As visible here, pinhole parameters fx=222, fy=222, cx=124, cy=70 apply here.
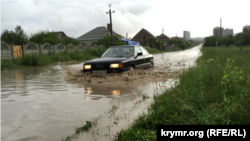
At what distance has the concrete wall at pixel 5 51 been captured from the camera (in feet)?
49.0

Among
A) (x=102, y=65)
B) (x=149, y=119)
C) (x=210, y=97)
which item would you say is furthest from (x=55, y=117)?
(x=102, y=65)

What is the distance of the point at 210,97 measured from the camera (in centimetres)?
395

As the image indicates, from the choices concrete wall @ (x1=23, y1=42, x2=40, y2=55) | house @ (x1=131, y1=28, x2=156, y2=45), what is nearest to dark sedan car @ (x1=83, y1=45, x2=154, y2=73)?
concrete wall @ (x1=23, y1=42, x2=40, y2=55)

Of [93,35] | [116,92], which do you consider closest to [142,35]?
[93,35]

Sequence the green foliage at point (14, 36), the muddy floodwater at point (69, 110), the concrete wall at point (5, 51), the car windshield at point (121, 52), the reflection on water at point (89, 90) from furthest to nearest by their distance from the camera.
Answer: the green foliage at point (14, 36), the concrete wall at point (5, 51), the car windshield at point (121, 52), the reflection on water at point (89, 90), the muddy floodwater at point (69, 110)

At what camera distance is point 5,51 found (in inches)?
595

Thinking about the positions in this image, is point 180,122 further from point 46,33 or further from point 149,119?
point 46,33

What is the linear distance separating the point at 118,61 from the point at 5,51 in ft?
36.4

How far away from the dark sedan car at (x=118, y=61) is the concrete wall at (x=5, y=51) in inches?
383

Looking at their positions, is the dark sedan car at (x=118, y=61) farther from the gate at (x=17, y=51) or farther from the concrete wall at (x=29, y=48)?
the concrete wall at (x=29, y=48)

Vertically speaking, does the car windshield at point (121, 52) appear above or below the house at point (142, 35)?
below

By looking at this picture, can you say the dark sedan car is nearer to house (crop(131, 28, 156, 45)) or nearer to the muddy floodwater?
the muddy floodwater

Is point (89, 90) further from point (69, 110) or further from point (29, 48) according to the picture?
point (29, 48)

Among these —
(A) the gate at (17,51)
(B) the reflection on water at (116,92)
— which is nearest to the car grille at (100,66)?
(B) the reflection on water at (116,92)
